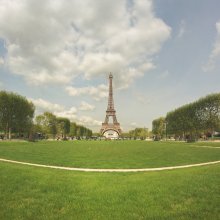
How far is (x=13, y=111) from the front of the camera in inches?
2719

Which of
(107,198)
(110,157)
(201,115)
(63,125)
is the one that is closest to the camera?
(107,198)

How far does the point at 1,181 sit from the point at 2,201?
2413 mm

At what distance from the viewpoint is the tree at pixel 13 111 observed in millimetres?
67062

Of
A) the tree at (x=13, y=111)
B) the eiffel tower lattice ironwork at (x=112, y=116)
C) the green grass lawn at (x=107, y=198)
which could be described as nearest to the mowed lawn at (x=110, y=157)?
the green grass lawn at (x=107, y=198)

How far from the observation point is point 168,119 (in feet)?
→ 322

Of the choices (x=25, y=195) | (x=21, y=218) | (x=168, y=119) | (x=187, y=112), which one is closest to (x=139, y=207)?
(x=21, y=218)

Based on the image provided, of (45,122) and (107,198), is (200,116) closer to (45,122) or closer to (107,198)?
(45,122)

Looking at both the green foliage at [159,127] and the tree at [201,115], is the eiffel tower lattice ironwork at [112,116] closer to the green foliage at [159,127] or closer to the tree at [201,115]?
the green foliage at [159,127]

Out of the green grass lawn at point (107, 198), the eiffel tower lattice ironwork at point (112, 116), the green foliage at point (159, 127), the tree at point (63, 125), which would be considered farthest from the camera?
the eiffel tower lattice ironwork at point (112, 116)

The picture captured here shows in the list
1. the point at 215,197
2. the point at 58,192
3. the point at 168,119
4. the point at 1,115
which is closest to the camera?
the point at 215,197

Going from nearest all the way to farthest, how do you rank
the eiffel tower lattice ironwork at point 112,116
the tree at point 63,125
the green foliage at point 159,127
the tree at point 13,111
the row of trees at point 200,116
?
the tree at point 13,111, the row of trees at point 200,116, the tree at point 63,125, the green foliage at point 159,127, the eiffel tower lattice ironwork at point 112,116

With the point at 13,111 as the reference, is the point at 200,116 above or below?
below

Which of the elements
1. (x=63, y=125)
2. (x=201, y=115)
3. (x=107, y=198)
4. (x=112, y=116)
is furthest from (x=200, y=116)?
(x=107, y=198)

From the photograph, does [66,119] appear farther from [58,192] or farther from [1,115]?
[58,192]
